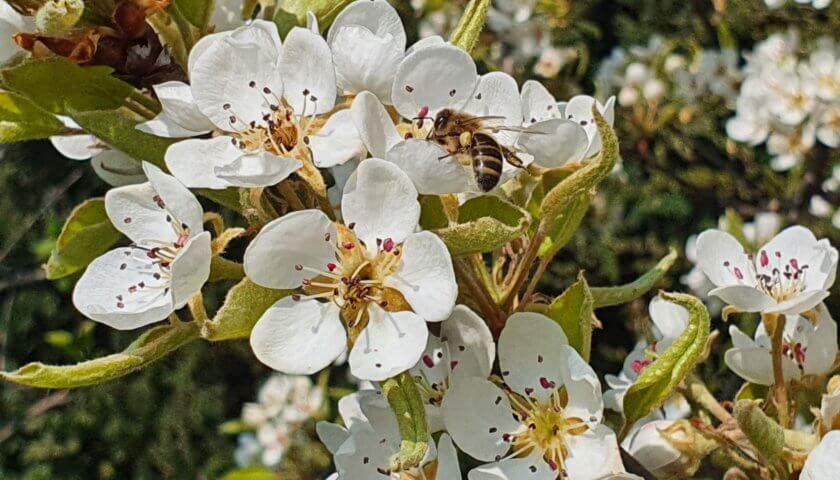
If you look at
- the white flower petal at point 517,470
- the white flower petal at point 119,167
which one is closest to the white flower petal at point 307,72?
the white flower petal at point 119,167

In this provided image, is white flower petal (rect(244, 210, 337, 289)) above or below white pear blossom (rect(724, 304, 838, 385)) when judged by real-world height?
above

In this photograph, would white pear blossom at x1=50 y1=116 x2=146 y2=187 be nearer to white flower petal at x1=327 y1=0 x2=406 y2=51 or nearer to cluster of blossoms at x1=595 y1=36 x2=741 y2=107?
white flower petal at x1=327 y1=0 x2=406 y2=51

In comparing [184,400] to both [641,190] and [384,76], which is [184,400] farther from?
[384,76]

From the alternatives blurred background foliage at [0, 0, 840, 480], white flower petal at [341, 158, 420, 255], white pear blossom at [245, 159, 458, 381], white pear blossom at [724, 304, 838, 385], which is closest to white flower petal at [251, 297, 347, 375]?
white pear blossom at [245, 159, 458, 381]

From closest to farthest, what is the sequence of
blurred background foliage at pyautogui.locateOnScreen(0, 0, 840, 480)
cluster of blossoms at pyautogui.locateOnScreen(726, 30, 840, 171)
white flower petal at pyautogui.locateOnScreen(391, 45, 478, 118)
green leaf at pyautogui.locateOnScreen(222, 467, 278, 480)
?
white flower petal at pyautogui.locateOnScreen(391, 45, 478, 118) < cluster of blossoms at pyautogui.locateOnScreen(726, 30, 840, 171) < green leaf at pyautogui.locateOnScreen(222, 467, 278, 480) < blurred background foliage at pyautogui.locateOnScreen(0, 0, 840, 480)

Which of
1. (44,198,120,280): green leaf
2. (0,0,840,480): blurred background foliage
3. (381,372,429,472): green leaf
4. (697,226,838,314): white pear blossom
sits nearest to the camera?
(381,372,429,472): green leaf

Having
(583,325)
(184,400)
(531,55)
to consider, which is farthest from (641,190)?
(583,325)

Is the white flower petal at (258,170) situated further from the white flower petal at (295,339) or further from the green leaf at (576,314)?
the green leaf at (576,314)
